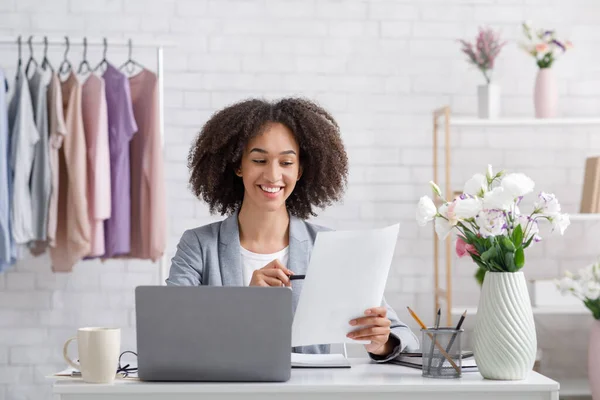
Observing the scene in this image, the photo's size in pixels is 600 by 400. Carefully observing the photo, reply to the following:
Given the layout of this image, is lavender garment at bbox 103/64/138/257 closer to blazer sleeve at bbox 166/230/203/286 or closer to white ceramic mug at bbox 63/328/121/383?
blazer sleeve at bbox 166/230/203/286

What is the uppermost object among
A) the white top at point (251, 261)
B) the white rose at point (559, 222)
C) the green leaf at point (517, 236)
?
the white rose at point (559, 222)

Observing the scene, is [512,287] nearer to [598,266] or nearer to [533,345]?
[533,345]

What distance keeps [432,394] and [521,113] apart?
8.63 ft

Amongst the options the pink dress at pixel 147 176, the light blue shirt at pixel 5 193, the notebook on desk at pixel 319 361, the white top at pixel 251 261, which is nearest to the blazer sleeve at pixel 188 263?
the white top at pixel 251 261

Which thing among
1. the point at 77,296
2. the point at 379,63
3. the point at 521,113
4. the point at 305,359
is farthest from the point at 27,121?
the point at 521,113

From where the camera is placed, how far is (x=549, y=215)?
71.0 inches

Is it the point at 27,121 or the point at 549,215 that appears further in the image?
the point at 27,121

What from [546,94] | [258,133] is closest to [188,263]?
[258,133]

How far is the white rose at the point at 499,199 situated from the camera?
5.74 feet

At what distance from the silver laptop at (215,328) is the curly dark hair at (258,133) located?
0.76 metres

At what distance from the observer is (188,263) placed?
2.32 m

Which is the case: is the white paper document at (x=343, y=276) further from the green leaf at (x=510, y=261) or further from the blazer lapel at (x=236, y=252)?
the blazer lapel at (x=236, y=252)

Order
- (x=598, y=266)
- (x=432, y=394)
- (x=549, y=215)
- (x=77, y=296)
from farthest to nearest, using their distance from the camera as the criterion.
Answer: (x=77, y=296), (x=598, y=266), (x=549, y=215), (x=432, y=394)

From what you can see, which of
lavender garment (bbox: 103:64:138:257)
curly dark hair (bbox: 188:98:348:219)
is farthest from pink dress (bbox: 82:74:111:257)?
curly dark hair (bbox: 188:98:348:219)
